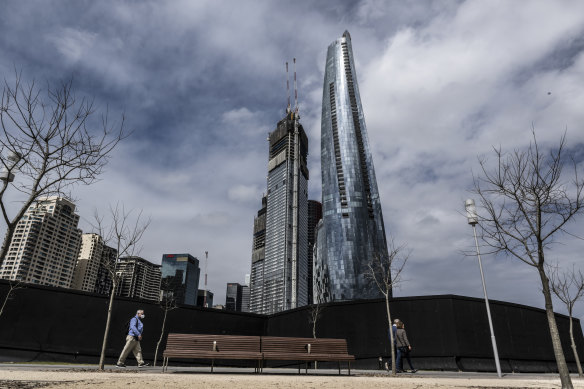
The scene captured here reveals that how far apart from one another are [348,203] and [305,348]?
8637cm

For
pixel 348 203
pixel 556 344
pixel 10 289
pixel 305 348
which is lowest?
pixel 305 348

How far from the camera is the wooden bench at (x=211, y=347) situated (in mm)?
10086

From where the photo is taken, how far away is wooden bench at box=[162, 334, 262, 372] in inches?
397

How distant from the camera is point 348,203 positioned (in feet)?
315

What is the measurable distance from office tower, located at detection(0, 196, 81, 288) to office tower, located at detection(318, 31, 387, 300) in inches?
4260

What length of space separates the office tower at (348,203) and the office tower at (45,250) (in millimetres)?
108203

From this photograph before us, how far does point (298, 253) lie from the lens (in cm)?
19725

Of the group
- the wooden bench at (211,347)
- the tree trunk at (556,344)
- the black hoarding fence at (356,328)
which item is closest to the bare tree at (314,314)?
the black hoarding fence at (356,328)

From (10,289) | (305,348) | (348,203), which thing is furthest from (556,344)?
(348,203)

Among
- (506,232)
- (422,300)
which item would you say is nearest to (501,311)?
(422,300)

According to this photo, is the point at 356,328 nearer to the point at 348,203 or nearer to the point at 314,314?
the point at 314,314

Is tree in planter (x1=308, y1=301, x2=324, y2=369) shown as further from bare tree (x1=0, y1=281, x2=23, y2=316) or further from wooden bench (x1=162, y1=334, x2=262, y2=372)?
bare tree (x1=0, y1=281, x2=23, y2=316)

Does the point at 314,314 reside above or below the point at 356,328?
above

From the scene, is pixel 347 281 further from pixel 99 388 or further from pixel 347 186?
pixel 99 388
